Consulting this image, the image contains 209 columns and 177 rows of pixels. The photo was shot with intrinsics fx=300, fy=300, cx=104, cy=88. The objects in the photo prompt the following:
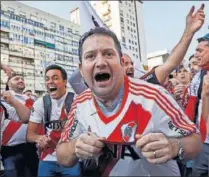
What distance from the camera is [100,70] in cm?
167

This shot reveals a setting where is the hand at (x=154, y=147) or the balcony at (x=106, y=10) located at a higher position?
the balcony at (x=106, y=10)

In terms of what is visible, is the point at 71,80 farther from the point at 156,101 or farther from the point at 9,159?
the point at 156,101

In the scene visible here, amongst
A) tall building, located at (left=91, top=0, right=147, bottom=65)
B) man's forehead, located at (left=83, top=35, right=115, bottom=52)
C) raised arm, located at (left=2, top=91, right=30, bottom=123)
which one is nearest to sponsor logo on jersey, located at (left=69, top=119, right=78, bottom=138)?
man's forehead, located at (left=83, top=35, right=115, bottom=52)

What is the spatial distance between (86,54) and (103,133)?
460 millimetres

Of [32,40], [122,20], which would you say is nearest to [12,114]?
[32,40]

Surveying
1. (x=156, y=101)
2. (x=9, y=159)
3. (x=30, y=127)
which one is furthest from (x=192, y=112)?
(x=9, y=159)

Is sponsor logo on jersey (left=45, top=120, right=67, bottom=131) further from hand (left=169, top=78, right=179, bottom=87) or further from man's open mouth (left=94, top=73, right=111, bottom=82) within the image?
hand (left=169, top=78, right=179, bottom=87)

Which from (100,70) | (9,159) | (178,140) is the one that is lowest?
(9,159)

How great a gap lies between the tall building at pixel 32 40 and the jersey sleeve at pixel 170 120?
1184 inches

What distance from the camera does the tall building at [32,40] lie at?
3322 cm

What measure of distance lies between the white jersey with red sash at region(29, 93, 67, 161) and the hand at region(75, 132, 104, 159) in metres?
1.60

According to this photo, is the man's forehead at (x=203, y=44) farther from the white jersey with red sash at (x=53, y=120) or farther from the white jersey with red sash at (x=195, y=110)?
the white jersey with red sash at (x=53, y=120)

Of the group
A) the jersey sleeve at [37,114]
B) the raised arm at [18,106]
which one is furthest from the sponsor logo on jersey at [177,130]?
the raised arm at [18,106]

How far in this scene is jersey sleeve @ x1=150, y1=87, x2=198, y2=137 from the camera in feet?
4.78
